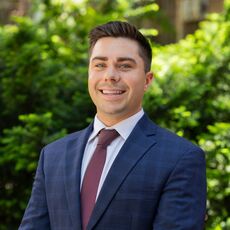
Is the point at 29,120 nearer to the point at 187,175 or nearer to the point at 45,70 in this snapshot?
the point at 45,70

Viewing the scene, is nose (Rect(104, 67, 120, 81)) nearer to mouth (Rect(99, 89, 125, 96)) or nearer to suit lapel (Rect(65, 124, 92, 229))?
mouth (Rect(99, 89, 125, 96))

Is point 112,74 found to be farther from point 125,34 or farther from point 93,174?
point 93,174

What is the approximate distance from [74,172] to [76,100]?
109 inches

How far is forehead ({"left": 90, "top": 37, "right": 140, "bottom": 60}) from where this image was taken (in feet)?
8.55

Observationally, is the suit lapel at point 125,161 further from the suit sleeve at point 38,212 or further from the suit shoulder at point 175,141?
the suit sleeve at point 38,212

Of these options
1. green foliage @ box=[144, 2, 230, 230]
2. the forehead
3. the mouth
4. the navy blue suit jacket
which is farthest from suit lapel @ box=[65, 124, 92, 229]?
green foliage @ box=[144, 2, 230, 230]

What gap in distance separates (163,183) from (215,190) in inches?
92.5

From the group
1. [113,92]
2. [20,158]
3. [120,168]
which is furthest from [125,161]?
[20,158]

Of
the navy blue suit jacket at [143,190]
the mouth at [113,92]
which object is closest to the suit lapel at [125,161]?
the navy blue suit jacket at [143,190]

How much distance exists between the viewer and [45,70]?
17.6ft

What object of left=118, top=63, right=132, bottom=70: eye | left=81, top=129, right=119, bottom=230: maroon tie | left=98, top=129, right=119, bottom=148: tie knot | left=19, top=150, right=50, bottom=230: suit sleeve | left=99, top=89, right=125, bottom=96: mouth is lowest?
left=19, top=150, right=50, bottom=230: suit sleeve

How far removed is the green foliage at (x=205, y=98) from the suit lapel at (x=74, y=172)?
1983 mm

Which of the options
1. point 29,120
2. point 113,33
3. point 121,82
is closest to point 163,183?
point 121,82

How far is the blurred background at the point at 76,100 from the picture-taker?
15.5 feet
